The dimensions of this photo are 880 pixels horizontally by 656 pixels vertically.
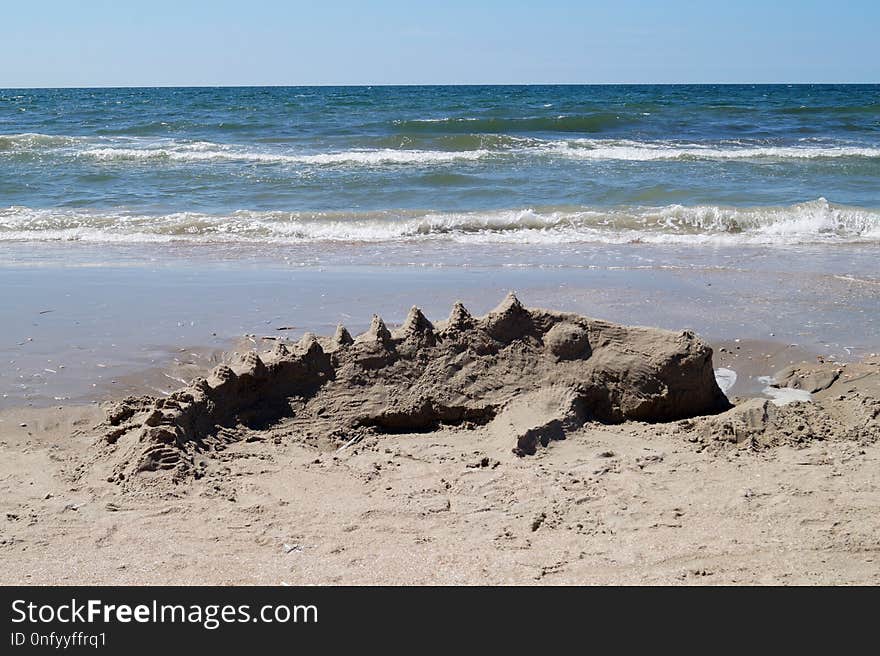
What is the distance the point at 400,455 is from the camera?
152 inches

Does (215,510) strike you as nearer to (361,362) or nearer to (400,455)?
(400,455)

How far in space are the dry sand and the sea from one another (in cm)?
149

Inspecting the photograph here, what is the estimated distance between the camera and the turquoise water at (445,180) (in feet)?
36.4

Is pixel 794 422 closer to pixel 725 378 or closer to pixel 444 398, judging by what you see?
pixel 725 378

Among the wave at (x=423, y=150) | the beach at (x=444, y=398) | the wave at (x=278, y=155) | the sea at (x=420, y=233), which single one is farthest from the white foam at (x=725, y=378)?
the wave at (x=278, y=155)

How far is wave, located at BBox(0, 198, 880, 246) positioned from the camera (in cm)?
1056

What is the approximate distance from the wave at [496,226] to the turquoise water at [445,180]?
0.03 metres

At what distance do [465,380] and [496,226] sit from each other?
23.3 feet

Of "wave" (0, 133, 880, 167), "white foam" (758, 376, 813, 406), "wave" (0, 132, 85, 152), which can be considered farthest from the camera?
"wave" (0, 132, 85, 152)

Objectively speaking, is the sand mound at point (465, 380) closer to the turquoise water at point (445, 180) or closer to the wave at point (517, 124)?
the turquoise water at point (445, 180)

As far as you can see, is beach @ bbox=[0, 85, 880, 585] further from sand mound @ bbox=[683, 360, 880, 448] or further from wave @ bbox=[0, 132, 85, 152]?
A: wave @ bbox=[0, 132, 85, 152]

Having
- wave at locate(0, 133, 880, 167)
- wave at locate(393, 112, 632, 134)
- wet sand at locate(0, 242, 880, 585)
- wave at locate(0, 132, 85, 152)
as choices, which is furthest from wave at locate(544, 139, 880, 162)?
wet sand at locate(0, 242, 880, 585)
